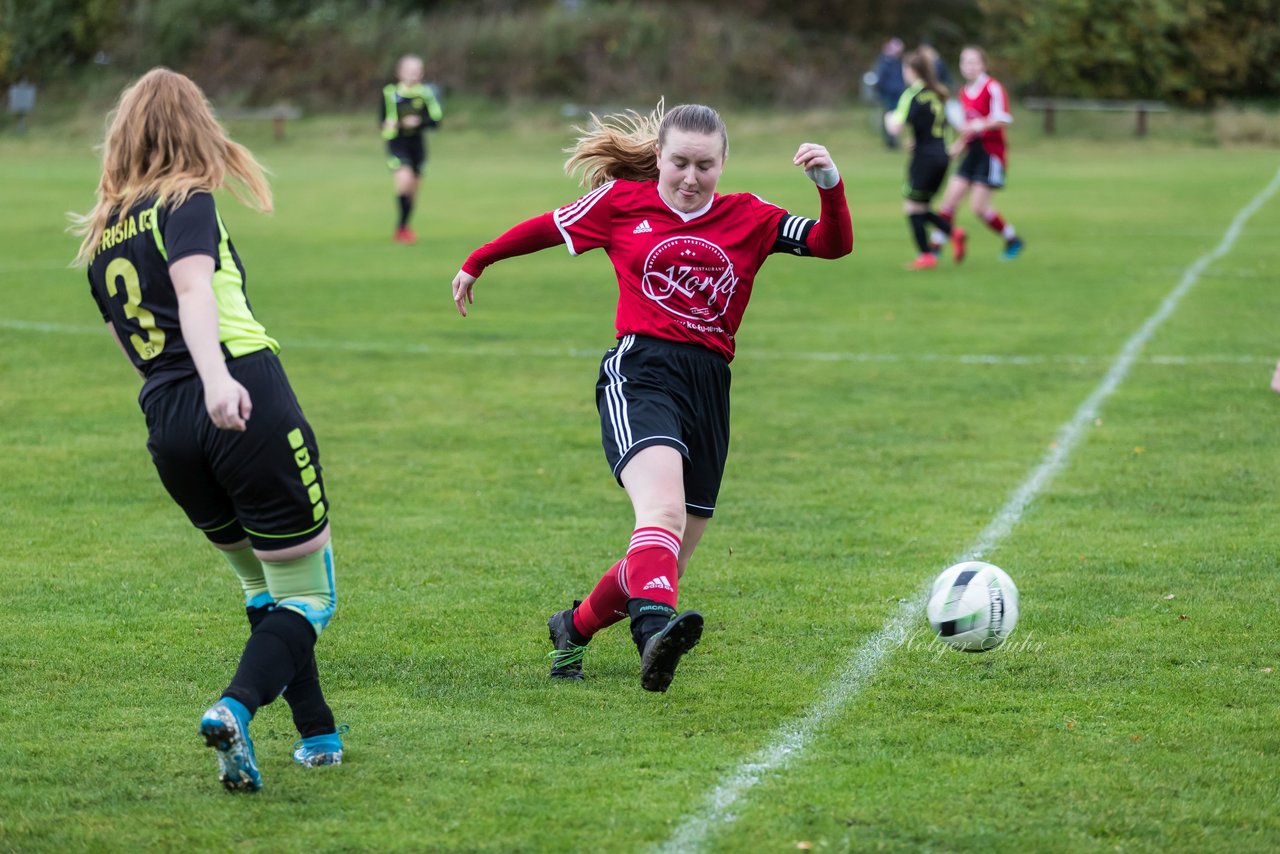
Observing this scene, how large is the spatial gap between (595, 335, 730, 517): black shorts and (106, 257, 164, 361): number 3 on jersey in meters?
1.45

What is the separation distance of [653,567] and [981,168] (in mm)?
13702

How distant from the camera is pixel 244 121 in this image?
1737 inches

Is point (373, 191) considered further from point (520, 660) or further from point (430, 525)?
point (520, 660)

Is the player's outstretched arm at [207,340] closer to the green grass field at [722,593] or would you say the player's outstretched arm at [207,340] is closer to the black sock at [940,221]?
the green grass field at [722,593]

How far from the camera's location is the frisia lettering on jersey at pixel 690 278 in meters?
5.09

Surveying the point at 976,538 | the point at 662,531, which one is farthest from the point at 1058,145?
the point at 662,531

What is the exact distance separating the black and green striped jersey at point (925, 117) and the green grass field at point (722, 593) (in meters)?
2.35

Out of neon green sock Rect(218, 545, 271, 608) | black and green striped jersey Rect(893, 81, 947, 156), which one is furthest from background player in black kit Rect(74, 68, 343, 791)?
black and green striped jersey Rect(893, 81, 947, 156)

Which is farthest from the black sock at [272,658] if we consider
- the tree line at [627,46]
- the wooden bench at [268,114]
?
the tree line at [627,46]

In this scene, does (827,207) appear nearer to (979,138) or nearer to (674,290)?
(674,290)

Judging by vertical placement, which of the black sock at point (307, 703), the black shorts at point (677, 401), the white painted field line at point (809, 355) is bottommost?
the white painted field line at point (809, 355)

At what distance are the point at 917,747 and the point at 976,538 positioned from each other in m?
2.74

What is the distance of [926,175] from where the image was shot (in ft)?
55.3

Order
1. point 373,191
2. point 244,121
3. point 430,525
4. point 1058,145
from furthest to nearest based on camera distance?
point 244,121
point 1058,145
point 373,191
point 430,525
